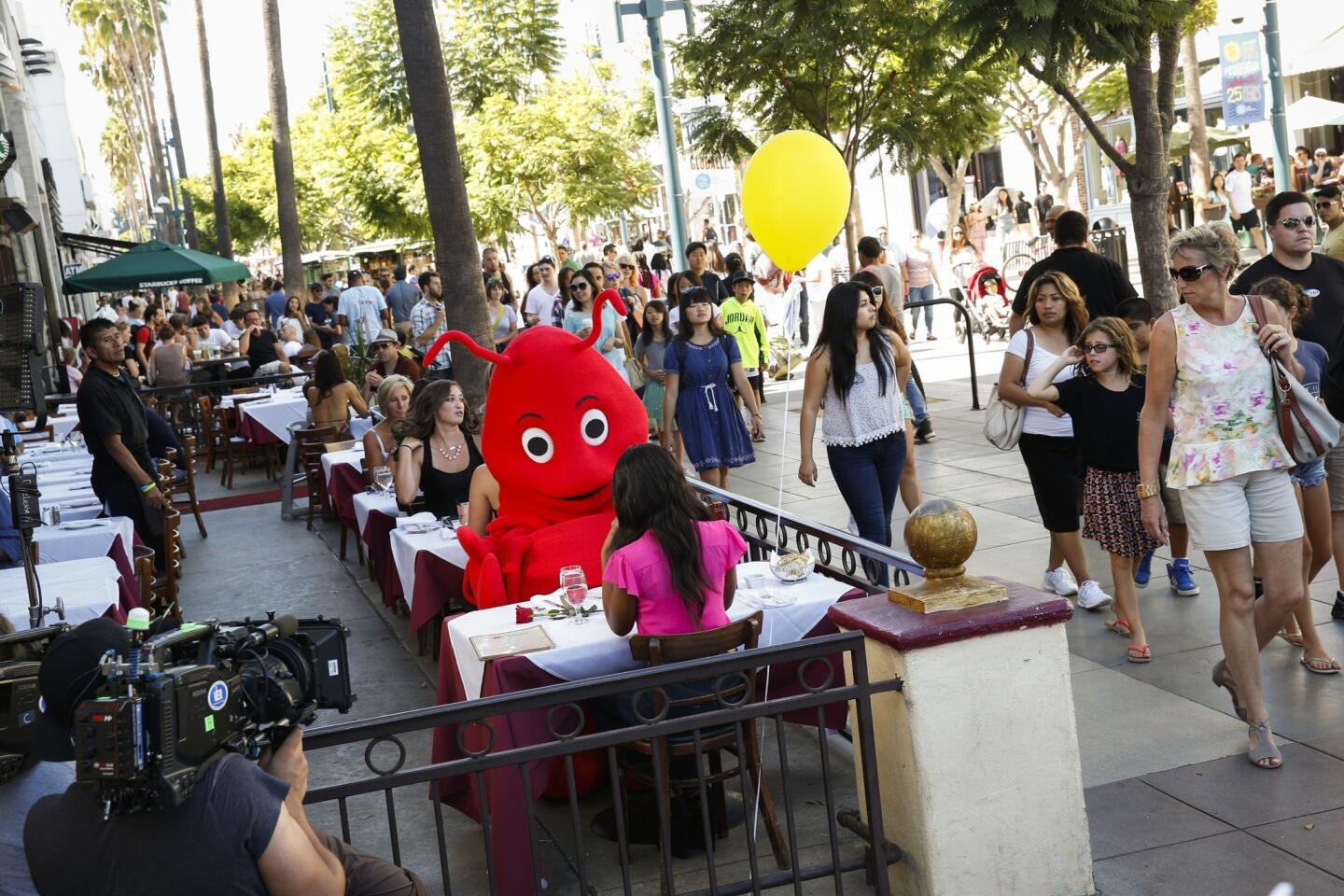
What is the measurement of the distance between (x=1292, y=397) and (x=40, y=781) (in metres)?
4.10

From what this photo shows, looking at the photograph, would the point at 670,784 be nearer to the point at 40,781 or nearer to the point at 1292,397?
the point at 40,781

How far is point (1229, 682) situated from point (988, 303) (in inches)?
553

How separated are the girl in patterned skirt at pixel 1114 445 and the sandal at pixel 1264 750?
1.34 m

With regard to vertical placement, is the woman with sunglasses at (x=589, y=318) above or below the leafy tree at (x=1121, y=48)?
below

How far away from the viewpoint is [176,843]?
265cm

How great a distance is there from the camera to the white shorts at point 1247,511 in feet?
15.6

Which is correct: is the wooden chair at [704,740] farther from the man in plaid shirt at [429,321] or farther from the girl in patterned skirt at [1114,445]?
the man in plaid shirt at [429,321]

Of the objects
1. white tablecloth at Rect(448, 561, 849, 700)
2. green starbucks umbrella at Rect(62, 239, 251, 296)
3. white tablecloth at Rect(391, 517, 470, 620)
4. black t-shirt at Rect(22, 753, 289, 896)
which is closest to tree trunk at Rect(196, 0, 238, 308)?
green starbucks umbrella at Rect(62, 239, 251, 296)

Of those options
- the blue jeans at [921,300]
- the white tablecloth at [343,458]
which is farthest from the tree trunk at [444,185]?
the blue jeans at [921,300]

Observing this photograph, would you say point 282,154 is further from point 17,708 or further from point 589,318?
point 17,708

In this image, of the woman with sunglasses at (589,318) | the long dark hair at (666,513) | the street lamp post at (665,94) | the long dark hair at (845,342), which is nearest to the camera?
the long dark hair at (666,513)

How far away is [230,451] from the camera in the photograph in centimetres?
1545

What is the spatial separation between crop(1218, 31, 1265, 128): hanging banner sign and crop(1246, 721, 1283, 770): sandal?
613 inches

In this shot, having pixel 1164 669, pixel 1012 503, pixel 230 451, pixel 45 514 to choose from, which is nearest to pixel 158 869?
pixel 1164 669
